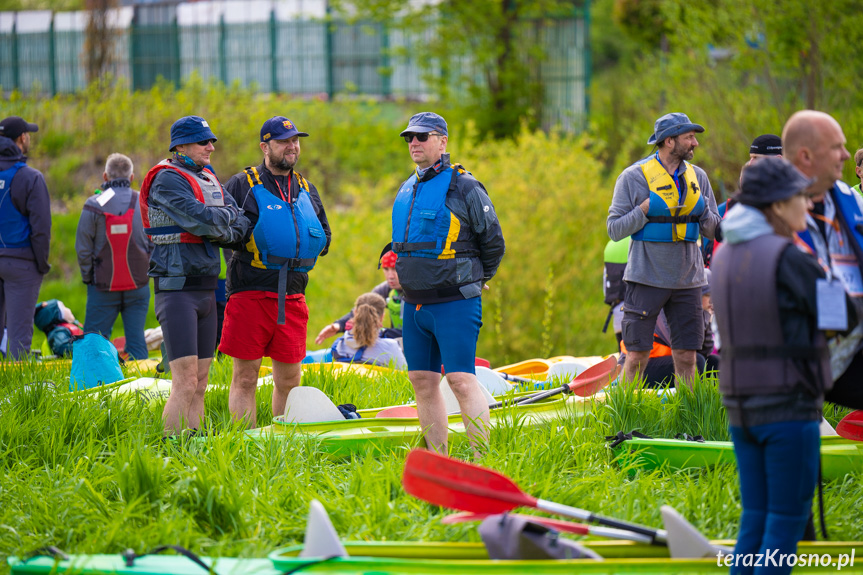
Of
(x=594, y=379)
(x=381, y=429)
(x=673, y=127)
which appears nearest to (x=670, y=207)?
(x=673, y=127)

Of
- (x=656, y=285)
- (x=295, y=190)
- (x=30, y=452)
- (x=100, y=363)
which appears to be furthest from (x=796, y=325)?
(x=100, y=363)

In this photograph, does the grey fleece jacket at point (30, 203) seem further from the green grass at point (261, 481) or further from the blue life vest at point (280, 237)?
the blue life vest at point (280, 237)

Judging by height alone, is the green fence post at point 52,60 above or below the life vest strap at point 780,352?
above

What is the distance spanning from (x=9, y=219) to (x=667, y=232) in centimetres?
549

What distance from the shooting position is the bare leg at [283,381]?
538 centimetres

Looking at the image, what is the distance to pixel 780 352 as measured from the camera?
2953mm

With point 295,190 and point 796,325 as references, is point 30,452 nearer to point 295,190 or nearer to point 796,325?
point 295,190

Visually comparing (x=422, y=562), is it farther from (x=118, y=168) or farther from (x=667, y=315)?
(x=118, y=168)

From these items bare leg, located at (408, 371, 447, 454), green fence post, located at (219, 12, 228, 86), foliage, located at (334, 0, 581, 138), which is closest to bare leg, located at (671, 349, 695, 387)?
bare leg, located at (408, 371, 447, 454)

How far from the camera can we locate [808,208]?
334 cm

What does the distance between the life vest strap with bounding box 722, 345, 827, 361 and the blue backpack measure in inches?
194

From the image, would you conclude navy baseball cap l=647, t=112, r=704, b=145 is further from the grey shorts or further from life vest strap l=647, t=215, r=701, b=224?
the grey shorts

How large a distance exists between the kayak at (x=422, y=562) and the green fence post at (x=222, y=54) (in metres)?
17.6

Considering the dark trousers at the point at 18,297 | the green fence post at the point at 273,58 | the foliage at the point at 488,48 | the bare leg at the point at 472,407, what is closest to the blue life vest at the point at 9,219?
the dark trousers at the point at 18,297
